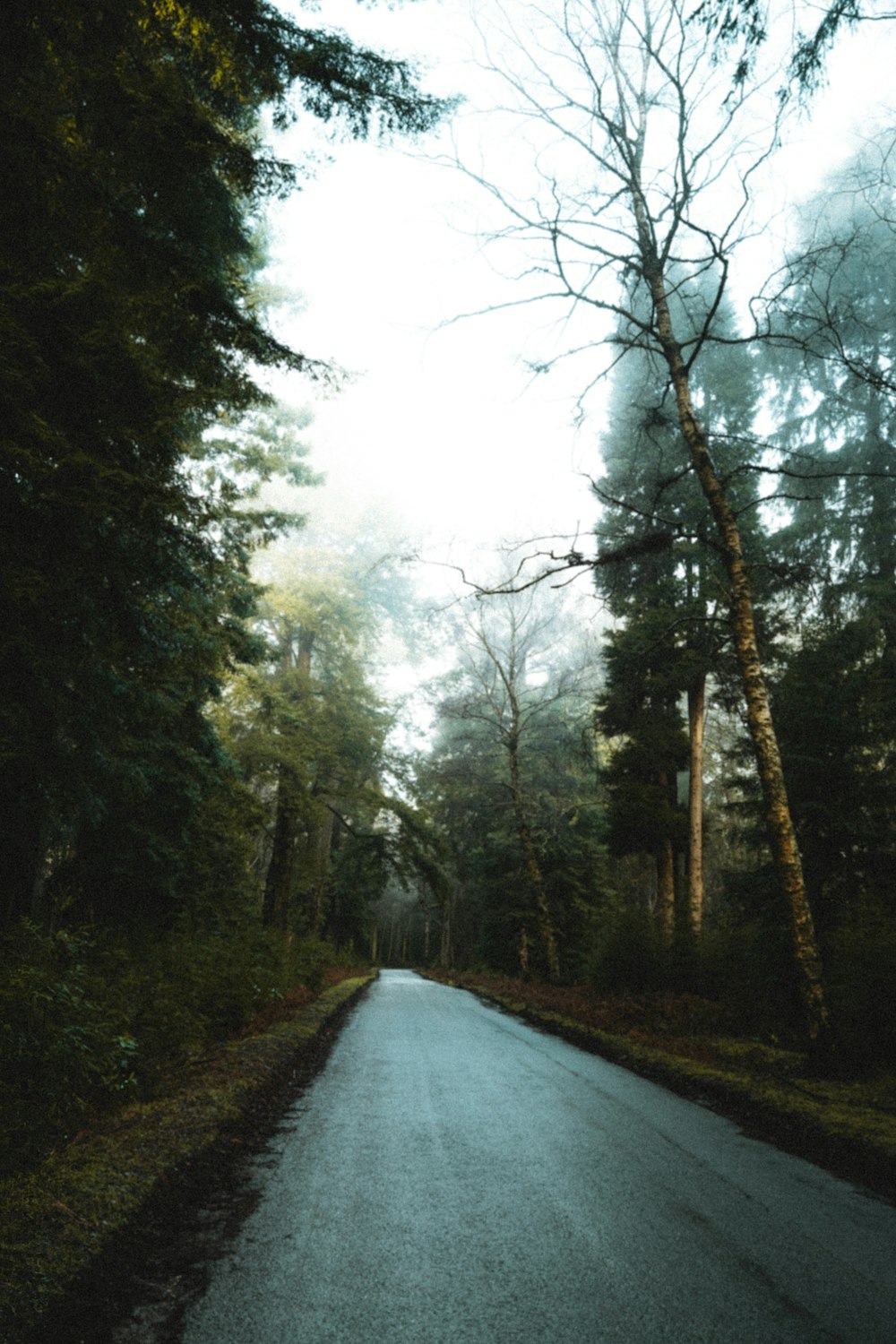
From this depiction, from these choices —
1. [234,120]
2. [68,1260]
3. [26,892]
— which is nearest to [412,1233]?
[68,1260]

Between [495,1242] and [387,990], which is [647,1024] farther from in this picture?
[387,990]

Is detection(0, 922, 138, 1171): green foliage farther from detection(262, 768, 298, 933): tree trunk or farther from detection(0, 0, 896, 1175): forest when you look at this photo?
detection(262, 768, 298, 933): tree trunk

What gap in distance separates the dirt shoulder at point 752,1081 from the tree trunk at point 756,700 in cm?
74

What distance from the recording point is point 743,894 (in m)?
10.5

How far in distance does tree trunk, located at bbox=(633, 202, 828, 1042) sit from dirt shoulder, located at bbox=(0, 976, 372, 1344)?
188 inches

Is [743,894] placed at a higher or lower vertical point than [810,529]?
lower

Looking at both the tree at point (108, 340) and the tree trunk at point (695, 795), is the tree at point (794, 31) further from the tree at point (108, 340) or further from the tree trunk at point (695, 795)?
the tree trunk at point (695, 795)

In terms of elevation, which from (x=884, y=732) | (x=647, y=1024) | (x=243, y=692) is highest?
(x=243, y=692)

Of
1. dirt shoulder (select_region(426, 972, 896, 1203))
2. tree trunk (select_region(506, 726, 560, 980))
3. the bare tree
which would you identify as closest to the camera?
dirt shoulder (select_region(426, 972, 896, 1203))

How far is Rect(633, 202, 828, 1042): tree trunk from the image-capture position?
6.42 m

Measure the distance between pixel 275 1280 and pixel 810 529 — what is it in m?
19.0

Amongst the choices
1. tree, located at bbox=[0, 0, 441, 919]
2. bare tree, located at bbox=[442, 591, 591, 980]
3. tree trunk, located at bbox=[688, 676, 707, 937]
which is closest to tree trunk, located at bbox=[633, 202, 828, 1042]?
tree, located at bbox=[0, 0, 441, 919]

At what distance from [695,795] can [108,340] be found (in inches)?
543

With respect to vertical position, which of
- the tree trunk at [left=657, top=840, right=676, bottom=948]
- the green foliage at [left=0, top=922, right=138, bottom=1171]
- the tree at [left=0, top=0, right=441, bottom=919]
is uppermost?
the tree at [left=0, top=0, right=441, bottom=919]
